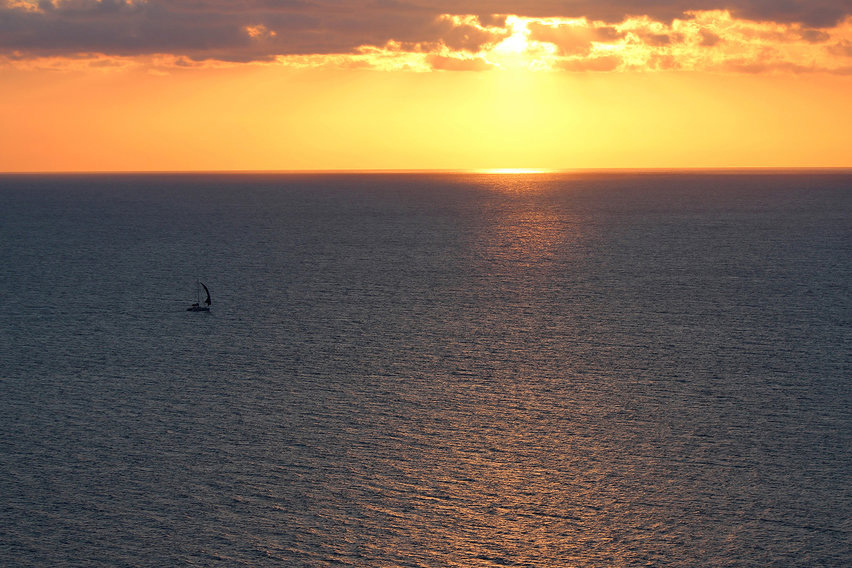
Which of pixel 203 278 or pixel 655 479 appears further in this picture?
pixel 203 278

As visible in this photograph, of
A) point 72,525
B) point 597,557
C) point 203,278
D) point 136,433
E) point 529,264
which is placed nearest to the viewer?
point 597,557

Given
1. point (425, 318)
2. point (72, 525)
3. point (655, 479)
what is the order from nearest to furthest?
point (72, 525), point (655, 479), point (425, 318)

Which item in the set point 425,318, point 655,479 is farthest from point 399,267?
point 655,479

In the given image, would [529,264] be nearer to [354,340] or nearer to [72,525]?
[354,340]

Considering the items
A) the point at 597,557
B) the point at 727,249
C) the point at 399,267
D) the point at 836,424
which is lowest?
the point at 597,557

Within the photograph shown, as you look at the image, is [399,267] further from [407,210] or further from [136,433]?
[407,210]

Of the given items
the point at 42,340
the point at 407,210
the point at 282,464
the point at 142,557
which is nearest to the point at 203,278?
the point at 42,340

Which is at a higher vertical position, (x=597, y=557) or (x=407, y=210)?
(x=407, y=210)
